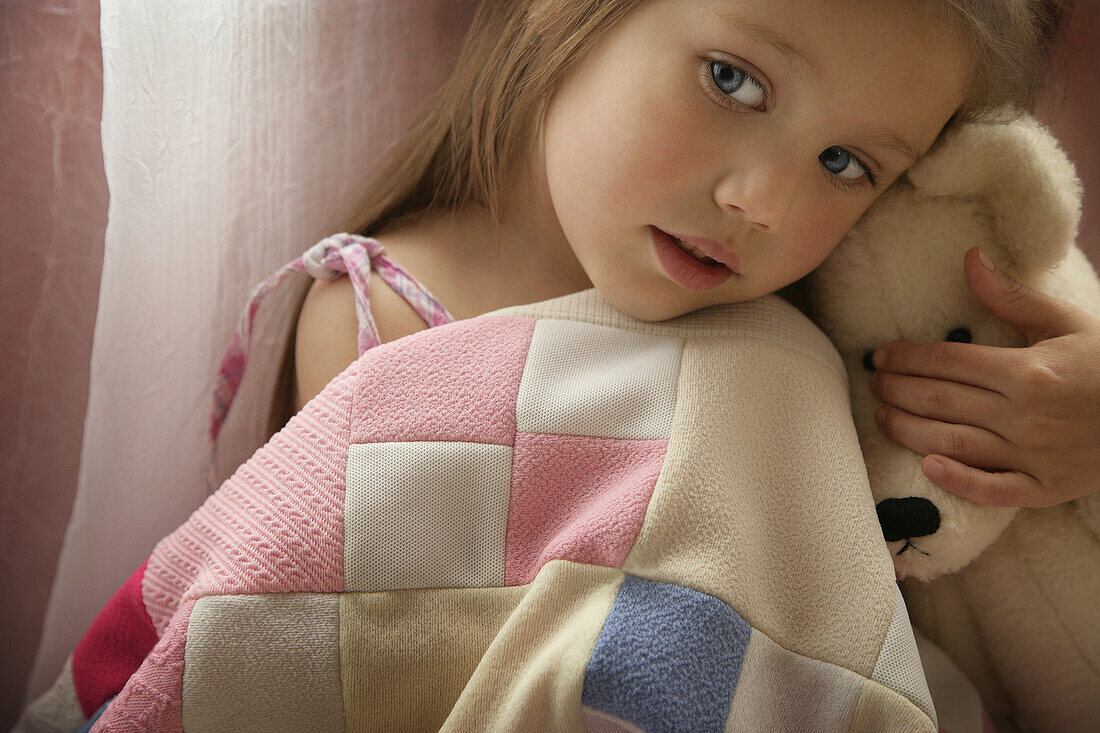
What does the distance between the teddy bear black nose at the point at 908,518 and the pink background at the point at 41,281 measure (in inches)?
25.8

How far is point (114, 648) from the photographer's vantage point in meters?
0.60

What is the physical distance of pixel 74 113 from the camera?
0.68m

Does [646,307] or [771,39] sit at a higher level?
[771,39]

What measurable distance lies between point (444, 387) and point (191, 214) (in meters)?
0.32

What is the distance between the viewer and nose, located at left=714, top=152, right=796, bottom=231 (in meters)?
0.58

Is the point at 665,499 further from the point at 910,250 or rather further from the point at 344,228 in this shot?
the point at 344,228

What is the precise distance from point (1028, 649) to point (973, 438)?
0.19 metres

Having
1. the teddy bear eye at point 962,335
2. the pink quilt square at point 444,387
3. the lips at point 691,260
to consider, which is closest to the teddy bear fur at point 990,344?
the teddy bear eye at point 962,335

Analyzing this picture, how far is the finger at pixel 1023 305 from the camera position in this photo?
0.66 metres

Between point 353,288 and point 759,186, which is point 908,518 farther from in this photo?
point 353,288

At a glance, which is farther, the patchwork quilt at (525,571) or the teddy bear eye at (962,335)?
the teddy bear eye at (962,335)

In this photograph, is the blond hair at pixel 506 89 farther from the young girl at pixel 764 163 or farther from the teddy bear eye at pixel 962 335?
the teddy bear eye at pixel 962 335

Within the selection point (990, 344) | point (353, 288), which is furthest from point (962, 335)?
point (353, 288)

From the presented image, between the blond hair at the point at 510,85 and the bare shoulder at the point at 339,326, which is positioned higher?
the blond hair at the point at 510,85
